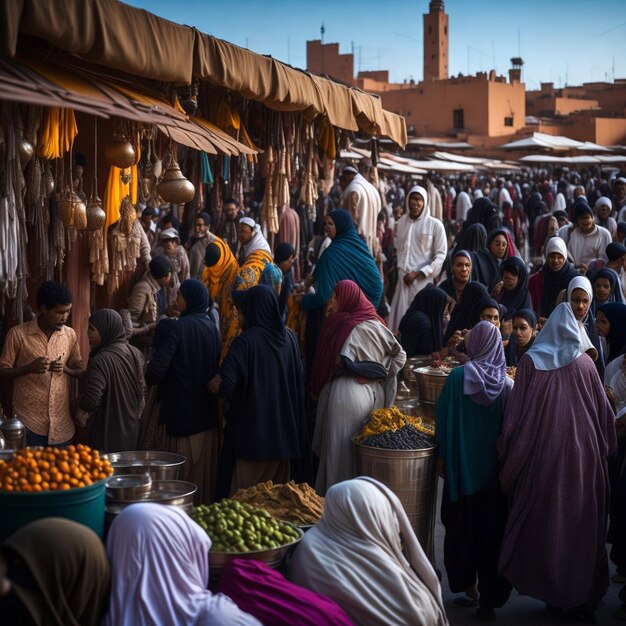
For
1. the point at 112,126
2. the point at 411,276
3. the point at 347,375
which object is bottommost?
the point at 347,375

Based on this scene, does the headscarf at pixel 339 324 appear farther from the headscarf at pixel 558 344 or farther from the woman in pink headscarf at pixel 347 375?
the headscarf at pixel 558 344

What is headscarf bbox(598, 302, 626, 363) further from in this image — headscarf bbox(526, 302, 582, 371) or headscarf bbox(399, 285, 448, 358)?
headscarf bbox(526, 302, 582, 371)

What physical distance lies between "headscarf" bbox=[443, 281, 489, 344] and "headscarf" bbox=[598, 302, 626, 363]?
90 centimetres

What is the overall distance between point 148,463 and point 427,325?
3.16m

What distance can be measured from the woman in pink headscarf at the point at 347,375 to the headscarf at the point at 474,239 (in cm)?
339

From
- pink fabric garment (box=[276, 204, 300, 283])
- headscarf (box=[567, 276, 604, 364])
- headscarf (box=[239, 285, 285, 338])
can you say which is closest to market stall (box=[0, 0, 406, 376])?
headscarf (box=[239, 285, 285, 338])

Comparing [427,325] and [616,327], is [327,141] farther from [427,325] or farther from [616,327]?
[616,327]

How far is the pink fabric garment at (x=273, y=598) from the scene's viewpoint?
357 centimetres

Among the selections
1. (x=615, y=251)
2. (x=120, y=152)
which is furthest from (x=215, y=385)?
(x=615, y=251)

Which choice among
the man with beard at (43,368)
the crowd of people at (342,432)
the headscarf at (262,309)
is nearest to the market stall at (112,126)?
the man with beard at (43,368)

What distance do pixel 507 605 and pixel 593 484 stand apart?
917 mm

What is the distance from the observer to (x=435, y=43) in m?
73.3

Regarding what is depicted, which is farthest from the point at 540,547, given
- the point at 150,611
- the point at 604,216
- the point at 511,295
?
the point at 604,216

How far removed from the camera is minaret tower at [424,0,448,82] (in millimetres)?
73062
